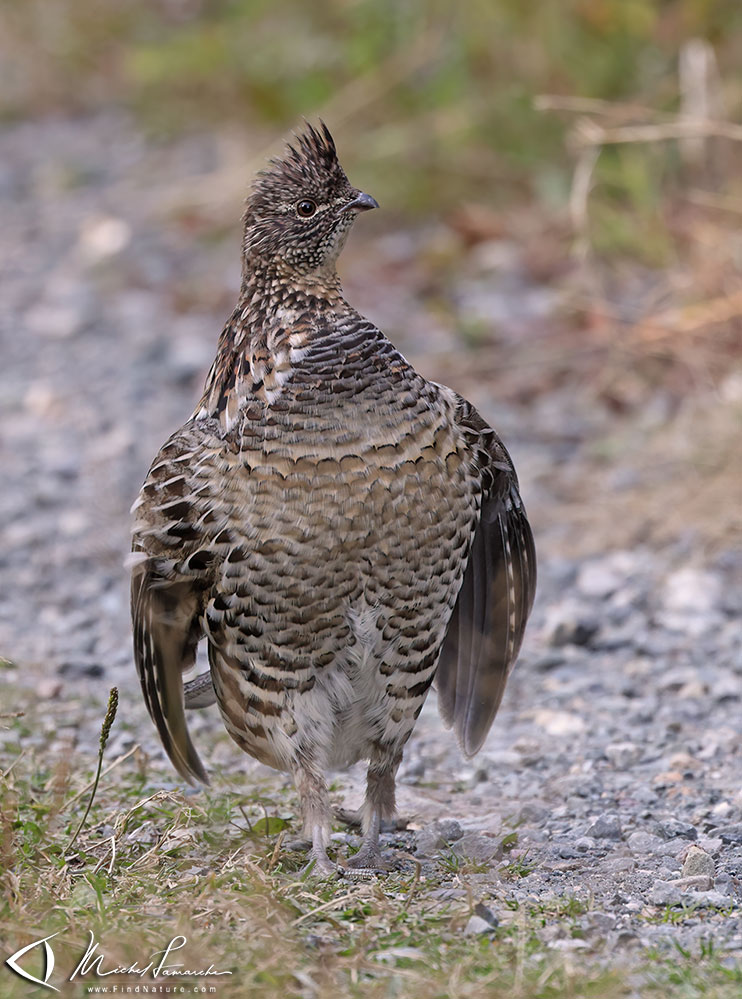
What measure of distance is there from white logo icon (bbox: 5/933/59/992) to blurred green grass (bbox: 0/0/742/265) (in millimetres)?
5512

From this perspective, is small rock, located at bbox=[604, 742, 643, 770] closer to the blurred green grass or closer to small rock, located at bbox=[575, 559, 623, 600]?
small rock, located at bbox=[575, 559, 623, 600]

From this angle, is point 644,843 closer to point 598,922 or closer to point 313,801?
point 598,922

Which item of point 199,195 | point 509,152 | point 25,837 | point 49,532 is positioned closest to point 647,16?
point 509,152

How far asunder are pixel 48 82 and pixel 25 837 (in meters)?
9.12

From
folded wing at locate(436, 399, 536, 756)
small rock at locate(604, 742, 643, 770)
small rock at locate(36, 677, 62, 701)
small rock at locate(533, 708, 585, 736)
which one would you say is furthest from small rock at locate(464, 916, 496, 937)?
small rock at locate(36, 677, 62, 701)

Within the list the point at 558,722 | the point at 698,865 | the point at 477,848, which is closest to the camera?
the point at 698,865

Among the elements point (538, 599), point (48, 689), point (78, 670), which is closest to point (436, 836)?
point (48, 689)

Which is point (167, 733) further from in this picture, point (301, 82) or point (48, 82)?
point (48, 82)

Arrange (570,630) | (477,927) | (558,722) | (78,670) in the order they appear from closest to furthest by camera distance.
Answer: (477,927) → (558,722) → (78,670) → (570,630)

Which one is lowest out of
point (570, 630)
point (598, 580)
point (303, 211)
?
point (570, 630)

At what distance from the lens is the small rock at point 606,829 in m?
3.63

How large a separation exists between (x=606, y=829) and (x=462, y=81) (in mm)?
5805

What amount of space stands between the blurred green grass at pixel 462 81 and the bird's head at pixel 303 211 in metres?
3.85

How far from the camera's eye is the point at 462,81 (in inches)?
334
